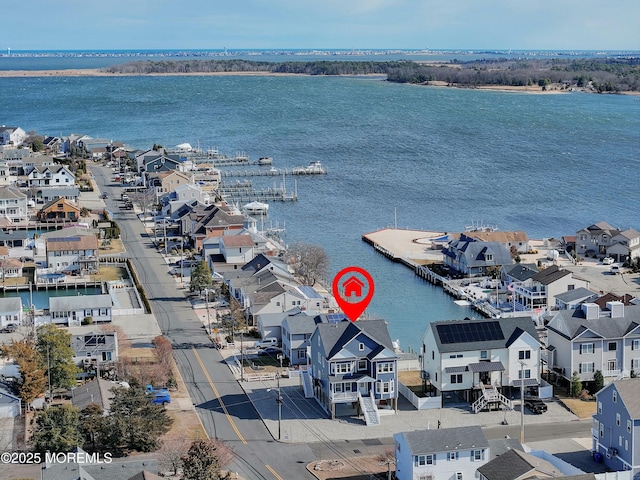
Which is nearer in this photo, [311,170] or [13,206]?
[13,206]

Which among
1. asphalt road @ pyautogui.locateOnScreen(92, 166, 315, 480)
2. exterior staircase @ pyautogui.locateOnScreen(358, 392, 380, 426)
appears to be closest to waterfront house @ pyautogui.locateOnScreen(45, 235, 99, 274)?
asphalt road @ pyautogui.locateOnScreen(92, 166, 315, 480)

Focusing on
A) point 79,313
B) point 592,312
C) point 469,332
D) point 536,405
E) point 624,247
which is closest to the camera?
point 536,405

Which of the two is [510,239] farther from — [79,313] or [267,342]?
[79,313]

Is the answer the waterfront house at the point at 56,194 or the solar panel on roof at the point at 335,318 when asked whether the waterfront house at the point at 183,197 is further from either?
the solar panel on roof at the point at 335,318

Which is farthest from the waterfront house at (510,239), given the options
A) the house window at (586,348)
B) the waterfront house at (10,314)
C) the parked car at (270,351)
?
the waterfront house at (10,314)

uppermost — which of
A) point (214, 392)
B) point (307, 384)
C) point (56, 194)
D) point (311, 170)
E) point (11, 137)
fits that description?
point (11, 137)

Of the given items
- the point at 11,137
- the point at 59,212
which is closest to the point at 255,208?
the point at 59,212

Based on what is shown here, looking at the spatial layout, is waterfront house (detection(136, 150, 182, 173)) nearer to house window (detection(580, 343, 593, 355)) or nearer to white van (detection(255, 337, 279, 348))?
white van (detection(255, 337, 279, 348))
